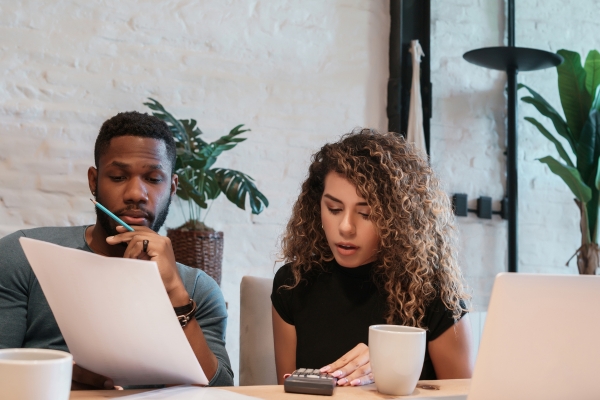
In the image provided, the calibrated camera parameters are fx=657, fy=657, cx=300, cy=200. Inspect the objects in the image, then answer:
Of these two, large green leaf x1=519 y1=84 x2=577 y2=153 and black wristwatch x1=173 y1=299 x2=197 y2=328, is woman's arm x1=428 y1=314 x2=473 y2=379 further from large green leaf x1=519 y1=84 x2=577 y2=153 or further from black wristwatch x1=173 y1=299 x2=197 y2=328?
large green leaf x1=519 y1=84 x2=577 y2=153

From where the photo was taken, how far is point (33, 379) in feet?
2.26

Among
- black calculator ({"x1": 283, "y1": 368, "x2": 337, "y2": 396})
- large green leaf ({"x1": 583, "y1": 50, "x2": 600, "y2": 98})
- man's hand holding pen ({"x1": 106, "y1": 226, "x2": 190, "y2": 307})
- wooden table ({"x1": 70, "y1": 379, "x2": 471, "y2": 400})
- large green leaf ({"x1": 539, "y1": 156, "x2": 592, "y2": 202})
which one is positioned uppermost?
large green leaf ({"x1": 583, "y1": 50, "x2": 600, "y2": 98})

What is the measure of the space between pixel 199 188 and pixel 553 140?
1627 mm

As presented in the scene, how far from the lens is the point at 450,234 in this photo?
4.99 ft

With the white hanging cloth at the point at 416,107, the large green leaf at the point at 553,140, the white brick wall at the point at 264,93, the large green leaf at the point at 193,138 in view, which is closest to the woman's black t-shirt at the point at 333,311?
the large green leaf at the point at 193,138

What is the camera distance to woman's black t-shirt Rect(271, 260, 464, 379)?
1395 millimetres

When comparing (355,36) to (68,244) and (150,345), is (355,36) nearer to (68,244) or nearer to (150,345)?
(68,244)

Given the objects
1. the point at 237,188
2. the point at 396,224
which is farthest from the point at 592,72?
the point at 396,224

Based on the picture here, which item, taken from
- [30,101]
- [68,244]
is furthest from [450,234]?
[30,101]

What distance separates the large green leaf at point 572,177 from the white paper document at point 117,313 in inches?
90.5

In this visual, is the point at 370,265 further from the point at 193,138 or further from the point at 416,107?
the point at 416,107

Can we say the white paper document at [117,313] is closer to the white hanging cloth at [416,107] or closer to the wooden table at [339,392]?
the wooden table at [339,392]

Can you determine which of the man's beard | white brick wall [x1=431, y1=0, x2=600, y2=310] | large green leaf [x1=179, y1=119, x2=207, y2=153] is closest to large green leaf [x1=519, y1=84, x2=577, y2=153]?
white brick wall [x1=431, y1=0, x2=600, y2=310]

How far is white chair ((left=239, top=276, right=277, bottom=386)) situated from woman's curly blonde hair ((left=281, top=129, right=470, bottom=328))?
88mm
